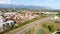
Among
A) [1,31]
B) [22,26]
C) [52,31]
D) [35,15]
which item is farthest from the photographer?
[35,15]

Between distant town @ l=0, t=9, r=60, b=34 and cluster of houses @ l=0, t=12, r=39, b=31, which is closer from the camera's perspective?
distant town @ l=0, t=9, r=60, b=34

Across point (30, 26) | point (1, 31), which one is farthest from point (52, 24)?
point (1, 31)

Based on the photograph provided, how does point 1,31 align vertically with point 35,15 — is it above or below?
above

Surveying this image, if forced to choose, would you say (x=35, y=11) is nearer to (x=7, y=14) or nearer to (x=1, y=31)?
(x=7, y=14)

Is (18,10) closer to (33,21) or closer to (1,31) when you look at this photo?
(33,21)

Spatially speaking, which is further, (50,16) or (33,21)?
(50,16)

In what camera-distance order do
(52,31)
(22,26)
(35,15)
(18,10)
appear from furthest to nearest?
(35,15)
(18,10)
(52,31)
(22,26)

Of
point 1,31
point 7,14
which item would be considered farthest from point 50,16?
point 1,31

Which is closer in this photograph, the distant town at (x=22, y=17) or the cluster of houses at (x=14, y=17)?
the distant town at (x=22, y=17)

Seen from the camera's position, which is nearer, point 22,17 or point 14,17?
point 14,17
